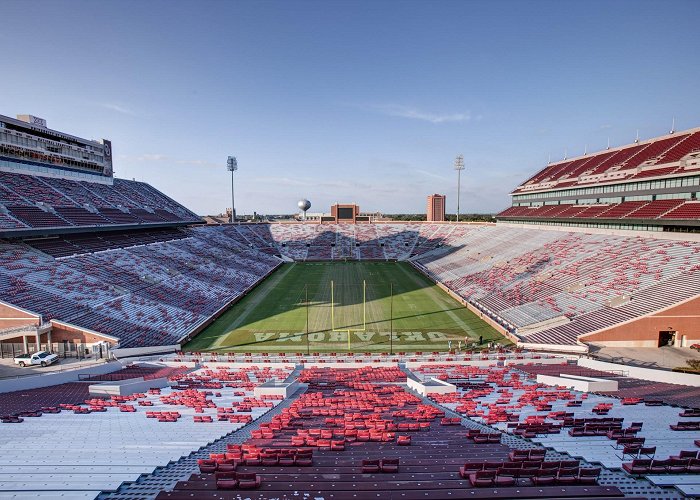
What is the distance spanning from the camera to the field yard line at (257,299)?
103 feet

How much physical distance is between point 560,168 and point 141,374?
69.2 m

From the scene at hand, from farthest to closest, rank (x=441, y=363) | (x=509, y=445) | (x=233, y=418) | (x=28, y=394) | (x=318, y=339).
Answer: (x=318, y=339) → (x=441, y=363) → (x=28, y=394) → (x=233, y=418) → (x=509, y=445)

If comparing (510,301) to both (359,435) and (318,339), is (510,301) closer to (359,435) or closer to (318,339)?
(318,339)

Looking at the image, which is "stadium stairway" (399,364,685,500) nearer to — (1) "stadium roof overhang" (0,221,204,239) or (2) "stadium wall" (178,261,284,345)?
(2) "stadium wall" (178,261,284,345)

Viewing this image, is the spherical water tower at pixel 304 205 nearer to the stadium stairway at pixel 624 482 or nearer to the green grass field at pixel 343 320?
the green grass field at pixel 343 320

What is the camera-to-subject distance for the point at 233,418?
41.0ft

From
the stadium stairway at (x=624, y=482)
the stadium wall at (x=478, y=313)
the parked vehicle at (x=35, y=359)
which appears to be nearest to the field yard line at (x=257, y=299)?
the parked vehicle at (x=35, y=359)

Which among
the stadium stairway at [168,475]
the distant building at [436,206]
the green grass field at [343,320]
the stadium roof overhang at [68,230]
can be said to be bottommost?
the green grass field at [343,320]

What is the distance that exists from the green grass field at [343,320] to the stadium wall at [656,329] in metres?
7.36

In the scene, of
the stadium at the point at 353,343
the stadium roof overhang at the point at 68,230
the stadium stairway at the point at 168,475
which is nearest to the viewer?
the stadium stairway at the point at 168,475

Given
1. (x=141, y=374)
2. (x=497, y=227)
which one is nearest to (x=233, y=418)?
(x=141, y=374)

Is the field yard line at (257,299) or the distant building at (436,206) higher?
the distant building at (436,206)

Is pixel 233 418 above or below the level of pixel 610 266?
below

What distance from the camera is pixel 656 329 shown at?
25.2 meters
